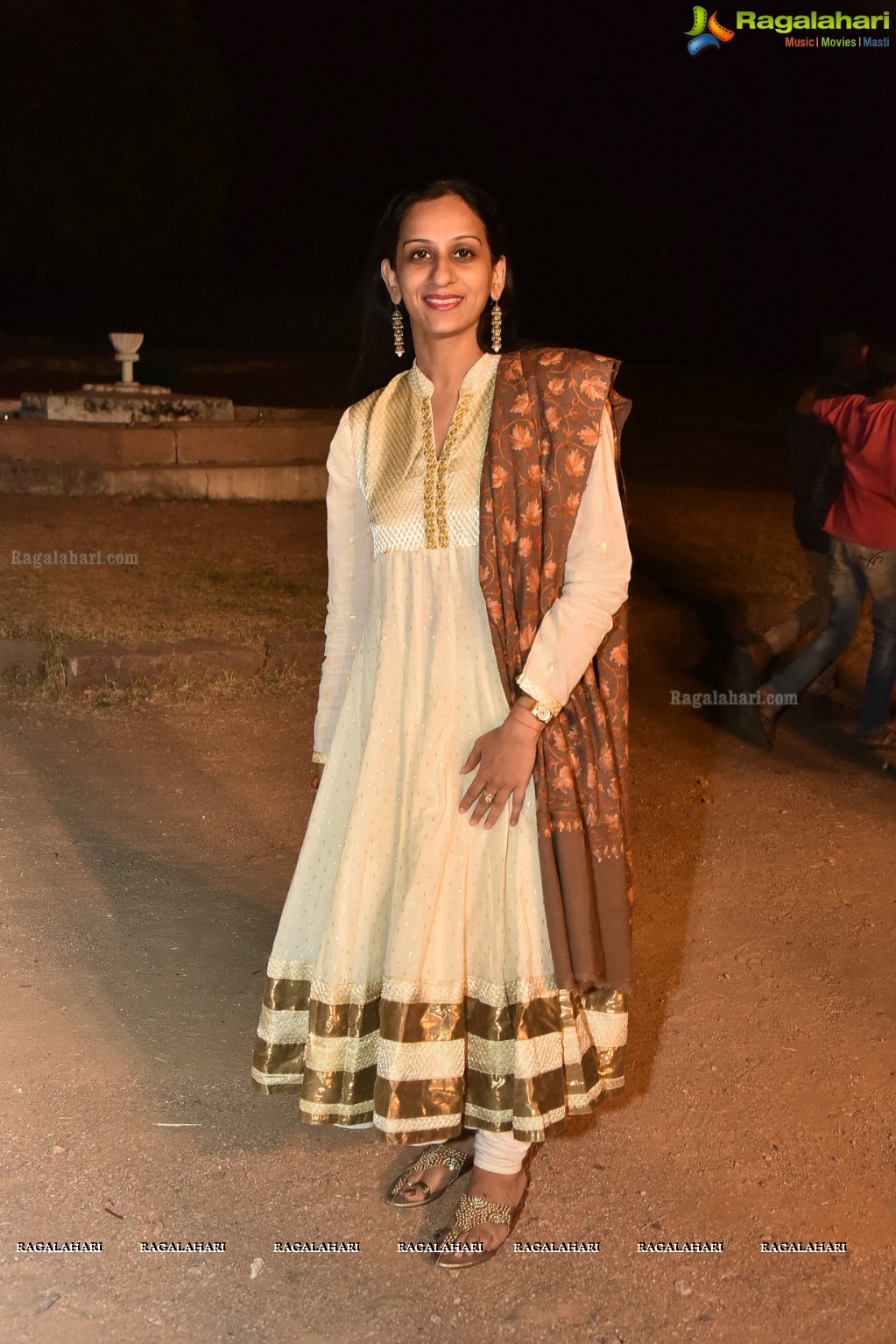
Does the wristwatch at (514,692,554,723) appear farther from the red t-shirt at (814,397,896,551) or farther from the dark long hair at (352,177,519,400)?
the red t-shirt at (814,397,896,551)

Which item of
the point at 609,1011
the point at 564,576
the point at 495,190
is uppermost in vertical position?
the point at 495,190

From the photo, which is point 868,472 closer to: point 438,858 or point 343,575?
point 343,575

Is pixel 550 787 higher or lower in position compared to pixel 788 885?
higher

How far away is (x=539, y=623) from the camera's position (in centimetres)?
268

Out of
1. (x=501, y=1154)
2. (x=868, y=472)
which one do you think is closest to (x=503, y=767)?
(x=501, y=1154)

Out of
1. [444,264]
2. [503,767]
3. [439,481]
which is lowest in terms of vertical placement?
[503,767]

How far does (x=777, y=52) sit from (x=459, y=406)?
89.6 feet

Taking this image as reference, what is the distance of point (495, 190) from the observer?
1191 inches

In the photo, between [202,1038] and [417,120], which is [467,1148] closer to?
[202,1038]

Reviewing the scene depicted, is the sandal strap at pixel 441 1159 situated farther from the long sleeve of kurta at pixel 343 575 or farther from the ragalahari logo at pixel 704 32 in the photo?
the ragalahari logo at pixel 704 32

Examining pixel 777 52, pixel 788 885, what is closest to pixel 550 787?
pixel 788 885

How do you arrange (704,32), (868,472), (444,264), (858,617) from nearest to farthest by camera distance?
1. (444,264)
2. (868,472)
3. (858,617)
4. (704,32)

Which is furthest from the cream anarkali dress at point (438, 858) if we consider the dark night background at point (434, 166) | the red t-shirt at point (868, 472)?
the dark night background at point (434, 166)

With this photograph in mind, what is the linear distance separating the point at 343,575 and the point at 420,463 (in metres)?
0.30
